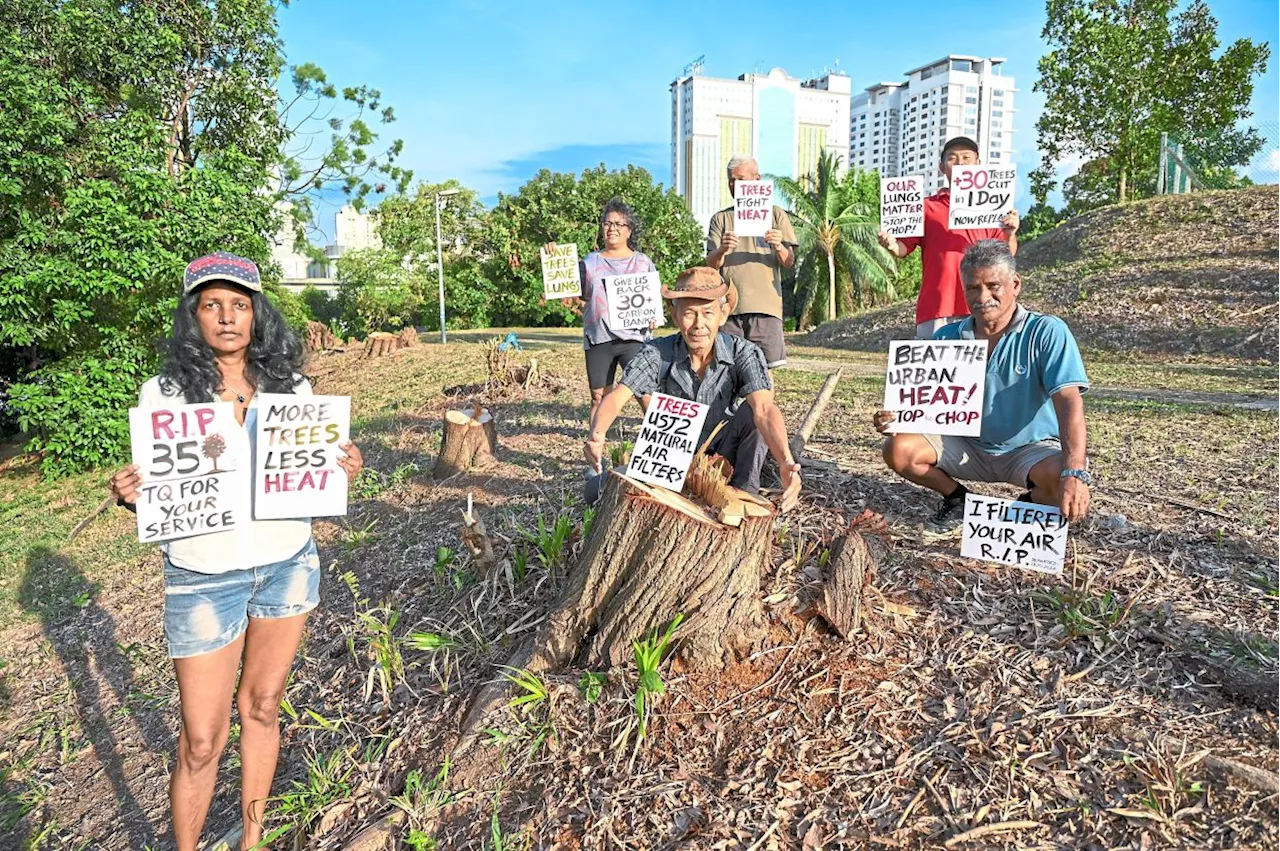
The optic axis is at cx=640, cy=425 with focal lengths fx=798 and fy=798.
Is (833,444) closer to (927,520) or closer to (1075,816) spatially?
(927,520)

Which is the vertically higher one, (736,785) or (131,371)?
(131,371)

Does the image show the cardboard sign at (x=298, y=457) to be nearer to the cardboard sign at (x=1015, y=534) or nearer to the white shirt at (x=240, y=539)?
the white shirt at (x=240, y=539)

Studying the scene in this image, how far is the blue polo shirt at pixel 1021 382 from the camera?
356 centimetres

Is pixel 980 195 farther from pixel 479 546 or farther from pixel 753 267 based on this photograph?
pixel 479 546

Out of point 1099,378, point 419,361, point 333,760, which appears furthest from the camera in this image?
point 419,361

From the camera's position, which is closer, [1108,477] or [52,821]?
[52,821]

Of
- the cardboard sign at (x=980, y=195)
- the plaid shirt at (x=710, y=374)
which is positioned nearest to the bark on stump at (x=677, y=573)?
the plaid shirt at (x=710, y=374)

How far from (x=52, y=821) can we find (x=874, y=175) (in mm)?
37767

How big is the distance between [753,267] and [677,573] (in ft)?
8.90

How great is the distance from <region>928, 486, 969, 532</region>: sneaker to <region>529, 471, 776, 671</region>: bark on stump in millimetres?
1291

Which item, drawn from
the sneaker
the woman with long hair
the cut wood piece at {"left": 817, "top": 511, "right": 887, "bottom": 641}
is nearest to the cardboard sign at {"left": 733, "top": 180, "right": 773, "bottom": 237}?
the sneaker

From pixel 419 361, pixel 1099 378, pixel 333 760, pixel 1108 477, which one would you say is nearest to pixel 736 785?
pixel 333 760

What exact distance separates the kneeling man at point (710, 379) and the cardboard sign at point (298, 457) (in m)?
1.19

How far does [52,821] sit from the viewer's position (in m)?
3.37
